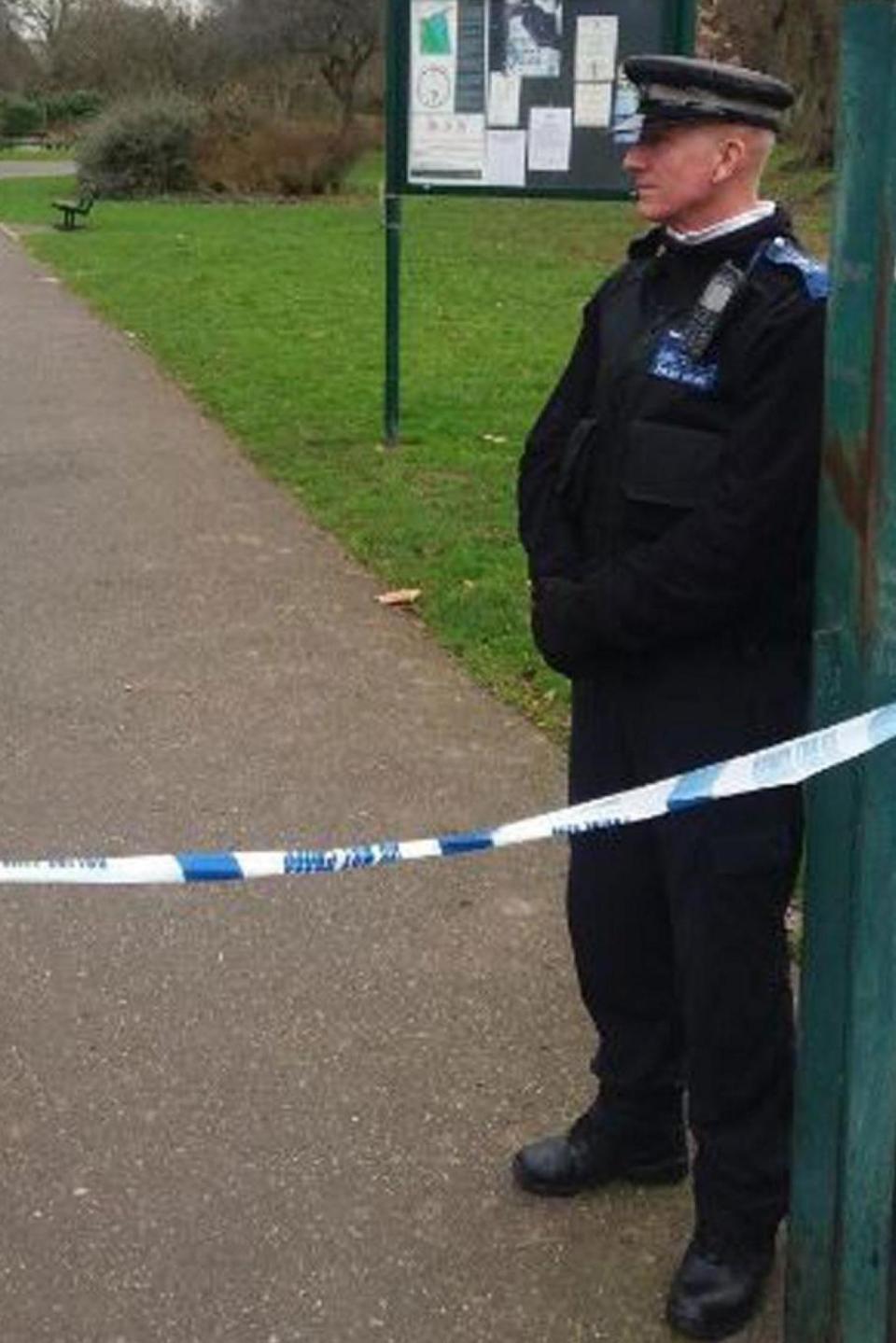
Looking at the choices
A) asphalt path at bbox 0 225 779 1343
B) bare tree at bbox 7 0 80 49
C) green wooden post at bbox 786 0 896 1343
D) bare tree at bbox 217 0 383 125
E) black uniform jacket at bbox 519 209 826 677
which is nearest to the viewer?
green wooden post at bbox 786 0 896 1343

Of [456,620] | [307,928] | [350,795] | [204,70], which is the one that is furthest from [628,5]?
[204,70]

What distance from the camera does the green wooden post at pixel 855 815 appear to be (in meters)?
2.33

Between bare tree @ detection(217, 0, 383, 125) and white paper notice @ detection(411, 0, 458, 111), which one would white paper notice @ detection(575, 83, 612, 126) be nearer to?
white paper notice @ detection(411, 0, 458, 111)

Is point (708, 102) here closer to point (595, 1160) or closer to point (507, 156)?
point (595, 1160)

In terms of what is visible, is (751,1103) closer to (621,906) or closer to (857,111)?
(621,906)

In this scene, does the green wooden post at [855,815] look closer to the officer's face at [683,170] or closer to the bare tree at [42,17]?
the officer's face at [683,170]

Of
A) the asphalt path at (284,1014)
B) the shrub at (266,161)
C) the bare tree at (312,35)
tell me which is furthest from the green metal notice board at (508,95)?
the bare tree at (312,35)

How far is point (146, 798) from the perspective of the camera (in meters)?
5.26

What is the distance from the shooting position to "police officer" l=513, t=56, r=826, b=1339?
269cm

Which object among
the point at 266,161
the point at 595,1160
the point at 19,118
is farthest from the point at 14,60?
the point at 595,1160

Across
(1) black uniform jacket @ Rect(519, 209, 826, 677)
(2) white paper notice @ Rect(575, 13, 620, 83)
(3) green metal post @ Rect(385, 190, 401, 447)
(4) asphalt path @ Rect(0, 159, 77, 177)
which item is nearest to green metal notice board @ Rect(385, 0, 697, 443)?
(2) white paper notice @ Rect(575, 13, 620, 83)

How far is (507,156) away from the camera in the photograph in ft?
30.3

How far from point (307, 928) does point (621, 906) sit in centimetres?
140

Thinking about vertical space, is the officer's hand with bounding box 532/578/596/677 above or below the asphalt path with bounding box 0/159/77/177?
above
